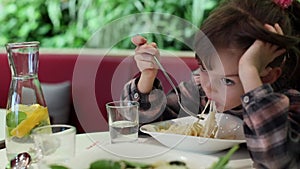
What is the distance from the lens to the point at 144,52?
107 cm

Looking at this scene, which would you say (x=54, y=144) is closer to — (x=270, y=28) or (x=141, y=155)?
(x=141, y=155)

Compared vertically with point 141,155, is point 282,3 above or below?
above

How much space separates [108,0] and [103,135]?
1.83 m

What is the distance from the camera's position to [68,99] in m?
2.56

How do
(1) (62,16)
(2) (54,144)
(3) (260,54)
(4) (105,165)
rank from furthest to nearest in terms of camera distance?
(1) (62,16)
(3) (260,54)
(2) (54,144)
(4) (105,165)

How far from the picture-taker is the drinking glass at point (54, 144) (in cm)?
83

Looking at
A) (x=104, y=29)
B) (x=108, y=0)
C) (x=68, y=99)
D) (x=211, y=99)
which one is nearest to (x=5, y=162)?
(x=104, y=29)

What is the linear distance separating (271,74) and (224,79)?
0.35ft

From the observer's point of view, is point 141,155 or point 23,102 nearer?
point 141,155

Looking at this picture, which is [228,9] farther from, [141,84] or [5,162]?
[5,162]

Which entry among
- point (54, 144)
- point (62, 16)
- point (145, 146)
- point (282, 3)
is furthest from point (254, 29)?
point (62, 16)

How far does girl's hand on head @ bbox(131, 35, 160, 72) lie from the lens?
1067 mm

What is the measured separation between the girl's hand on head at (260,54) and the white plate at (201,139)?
0.14 m

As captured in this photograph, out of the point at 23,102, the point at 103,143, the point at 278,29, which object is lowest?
the point at 103,143
